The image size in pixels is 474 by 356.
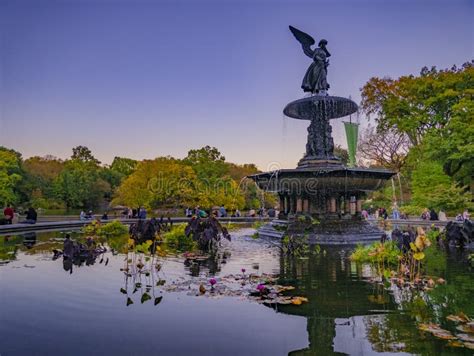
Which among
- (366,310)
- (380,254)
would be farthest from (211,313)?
(380,254)

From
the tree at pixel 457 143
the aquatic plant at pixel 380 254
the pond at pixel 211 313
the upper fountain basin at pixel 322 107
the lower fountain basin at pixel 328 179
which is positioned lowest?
the pond at pixel 211 313

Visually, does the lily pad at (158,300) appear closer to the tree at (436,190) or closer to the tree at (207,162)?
the tree at (436,190)

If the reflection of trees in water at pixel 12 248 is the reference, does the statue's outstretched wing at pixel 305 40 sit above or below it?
above

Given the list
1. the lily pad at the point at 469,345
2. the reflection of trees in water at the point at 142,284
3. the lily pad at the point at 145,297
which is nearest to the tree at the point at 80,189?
the reflection of trees in water at the point at 142,284

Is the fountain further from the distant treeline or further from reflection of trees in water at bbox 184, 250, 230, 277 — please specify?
the distant treeline

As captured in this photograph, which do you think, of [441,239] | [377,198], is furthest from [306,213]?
[377,198]

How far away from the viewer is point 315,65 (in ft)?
50.5

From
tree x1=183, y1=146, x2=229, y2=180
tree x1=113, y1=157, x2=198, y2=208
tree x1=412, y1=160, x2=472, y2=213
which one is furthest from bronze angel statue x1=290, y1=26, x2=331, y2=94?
tree x1=183, y1=146, x2=229, y2=180

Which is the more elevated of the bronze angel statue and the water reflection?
Result: the bronze angel statue

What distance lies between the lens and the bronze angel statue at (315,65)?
1519cm

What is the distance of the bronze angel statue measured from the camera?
15.2 meters

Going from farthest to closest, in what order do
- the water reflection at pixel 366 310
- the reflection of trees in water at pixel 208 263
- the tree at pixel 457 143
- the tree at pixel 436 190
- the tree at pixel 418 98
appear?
the tree at pixel 418 98, the tree at pixel 457 143, the tree at pixel 436 190, the reflection of trees in water at pixel 208 263, the water reflection at pixel 366 310

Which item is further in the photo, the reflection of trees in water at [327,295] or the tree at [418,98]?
the tree at [418,98]

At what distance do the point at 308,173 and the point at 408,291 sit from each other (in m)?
7.26
